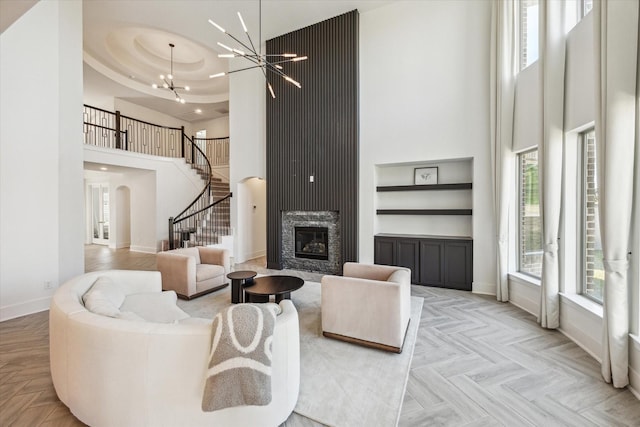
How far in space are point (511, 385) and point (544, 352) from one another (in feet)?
2.86

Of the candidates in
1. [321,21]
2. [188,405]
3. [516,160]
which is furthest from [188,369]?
[321,21]

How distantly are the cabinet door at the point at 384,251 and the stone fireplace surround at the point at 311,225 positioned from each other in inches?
31.4

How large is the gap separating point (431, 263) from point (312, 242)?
2.58m

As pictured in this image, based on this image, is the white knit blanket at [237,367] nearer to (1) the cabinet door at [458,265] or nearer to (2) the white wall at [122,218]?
(1) the cabinet door at [458,265]

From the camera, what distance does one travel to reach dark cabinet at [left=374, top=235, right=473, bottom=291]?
194 inches

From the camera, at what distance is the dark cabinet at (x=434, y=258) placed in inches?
194

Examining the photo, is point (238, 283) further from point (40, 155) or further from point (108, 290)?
point (40, 155)

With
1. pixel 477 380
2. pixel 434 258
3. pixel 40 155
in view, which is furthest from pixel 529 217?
pixel 40 155

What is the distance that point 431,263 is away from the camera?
16.8 ft

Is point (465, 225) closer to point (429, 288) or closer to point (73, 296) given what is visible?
point (429, 288)

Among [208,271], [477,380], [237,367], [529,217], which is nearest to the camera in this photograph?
[237,367]

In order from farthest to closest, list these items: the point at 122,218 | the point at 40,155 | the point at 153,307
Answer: the point at 122,218 < the point at 40,155 < the point at 153,307

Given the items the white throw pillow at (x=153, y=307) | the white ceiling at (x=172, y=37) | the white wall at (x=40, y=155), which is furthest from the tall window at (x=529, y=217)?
the white wall at (x=40, y=155)

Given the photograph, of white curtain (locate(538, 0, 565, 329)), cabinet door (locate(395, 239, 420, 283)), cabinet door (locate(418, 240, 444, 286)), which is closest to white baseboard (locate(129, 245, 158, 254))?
cabinet door (locate(395, 239, 420, 283))
